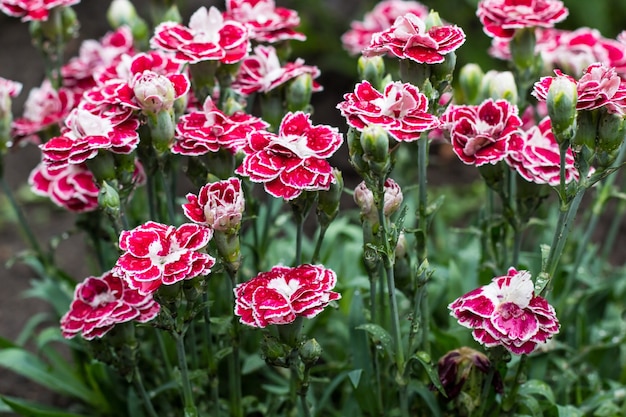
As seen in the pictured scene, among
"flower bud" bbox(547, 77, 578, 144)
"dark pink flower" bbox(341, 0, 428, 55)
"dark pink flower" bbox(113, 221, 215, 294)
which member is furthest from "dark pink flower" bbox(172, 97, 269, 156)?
"dark pink flower" bbox(341, 0, 428, 55)

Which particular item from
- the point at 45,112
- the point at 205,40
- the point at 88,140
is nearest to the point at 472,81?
the point at 205,40

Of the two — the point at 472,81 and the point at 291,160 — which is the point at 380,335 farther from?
the point at 472,81

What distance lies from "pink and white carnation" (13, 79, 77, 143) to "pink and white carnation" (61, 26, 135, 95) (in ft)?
0.28

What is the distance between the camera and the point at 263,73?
168cm

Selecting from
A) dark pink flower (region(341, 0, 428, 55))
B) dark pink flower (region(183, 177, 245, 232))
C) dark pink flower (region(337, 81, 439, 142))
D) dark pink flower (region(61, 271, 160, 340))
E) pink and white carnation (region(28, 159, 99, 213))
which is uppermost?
dark pink flower (region(337, 81, 439, 142))

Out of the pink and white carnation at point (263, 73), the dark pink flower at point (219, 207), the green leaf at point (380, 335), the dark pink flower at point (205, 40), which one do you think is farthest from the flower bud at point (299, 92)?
the green leaf at point (380, 335)

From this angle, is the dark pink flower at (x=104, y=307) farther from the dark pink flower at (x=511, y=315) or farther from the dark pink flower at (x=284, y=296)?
the dark pink flower at (x=511, y=315)

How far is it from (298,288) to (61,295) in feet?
3.49

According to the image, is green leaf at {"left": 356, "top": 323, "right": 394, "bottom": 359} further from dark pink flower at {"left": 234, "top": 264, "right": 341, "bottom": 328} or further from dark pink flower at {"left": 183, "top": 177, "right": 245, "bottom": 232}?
dark pink flower at {"left": 183, "top": 177, "right": 245, "bottom": 232}

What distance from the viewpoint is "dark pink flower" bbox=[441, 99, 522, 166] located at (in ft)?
4.72

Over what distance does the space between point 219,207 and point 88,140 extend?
11.5 inches

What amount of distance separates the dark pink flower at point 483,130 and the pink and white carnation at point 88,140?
23.8 inches

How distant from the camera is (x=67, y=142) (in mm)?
1423

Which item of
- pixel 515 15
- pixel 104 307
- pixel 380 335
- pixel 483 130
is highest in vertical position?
pixel 515 15
